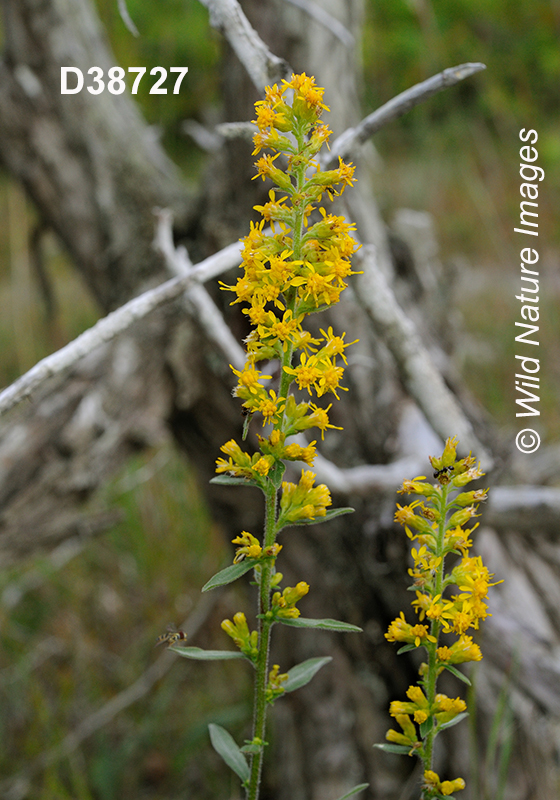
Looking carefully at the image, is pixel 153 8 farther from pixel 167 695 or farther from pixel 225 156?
pixel 167 695

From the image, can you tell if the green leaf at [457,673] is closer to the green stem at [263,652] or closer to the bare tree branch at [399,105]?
the green stem at [263,652]

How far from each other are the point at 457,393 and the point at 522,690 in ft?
2.83

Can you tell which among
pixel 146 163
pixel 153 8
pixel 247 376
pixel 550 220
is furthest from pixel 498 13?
pixel 247 376

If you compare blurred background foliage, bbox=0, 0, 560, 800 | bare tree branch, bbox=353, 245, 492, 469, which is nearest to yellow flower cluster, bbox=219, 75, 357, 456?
bare tree branch, bbox=353, 245, 492, 469

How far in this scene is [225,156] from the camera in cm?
198

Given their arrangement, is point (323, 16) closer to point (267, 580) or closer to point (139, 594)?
point (267, 580)

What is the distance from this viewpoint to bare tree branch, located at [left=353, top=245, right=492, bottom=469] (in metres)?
1.34

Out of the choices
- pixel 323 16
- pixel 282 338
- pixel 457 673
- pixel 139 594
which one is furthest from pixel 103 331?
pixel 139 594

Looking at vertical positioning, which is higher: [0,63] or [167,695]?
[0,63]

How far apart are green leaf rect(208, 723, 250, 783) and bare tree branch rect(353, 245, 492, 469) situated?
0.81 meters

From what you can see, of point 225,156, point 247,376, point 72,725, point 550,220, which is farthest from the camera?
point 550,220

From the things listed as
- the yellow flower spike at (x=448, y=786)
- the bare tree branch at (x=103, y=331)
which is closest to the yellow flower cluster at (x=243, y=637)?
the yellow flower spike at (x=448, y=786)

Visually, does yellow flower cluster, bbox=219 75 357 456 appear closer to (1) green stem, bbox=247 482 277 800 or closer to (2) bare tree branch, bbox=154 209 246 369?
(1) green stem, bbox=247 482 277 800

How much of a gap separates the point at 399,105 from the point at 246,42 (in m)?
0.29
